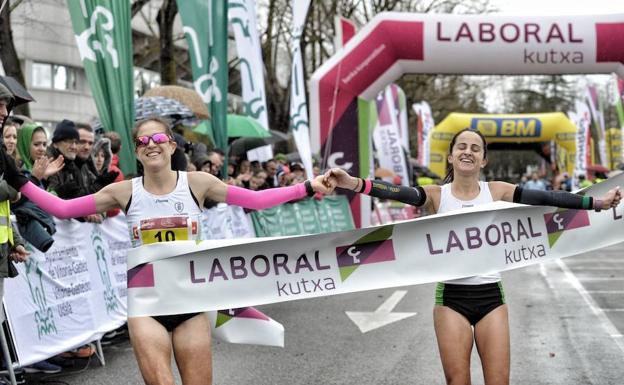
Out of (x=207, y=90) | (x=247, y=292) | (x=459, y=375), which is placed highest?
(x=207, y=90)

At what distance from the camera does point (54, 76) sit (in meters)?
45.4

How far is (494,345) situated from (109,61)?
650 centimetres

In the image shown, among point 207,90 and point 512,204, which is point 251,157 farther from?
point 512,204

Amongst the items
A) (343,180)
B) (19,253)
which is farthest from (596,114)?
(343,180)

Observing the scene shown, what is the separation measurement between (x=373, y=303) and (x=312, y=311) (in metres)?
0.99

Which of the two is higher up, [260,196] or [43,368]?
[260,196]

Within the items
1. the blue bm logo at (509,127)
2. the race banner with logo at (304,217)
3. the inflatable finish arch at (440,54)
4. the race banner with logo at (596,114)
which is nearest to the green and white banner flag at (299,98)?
the race banner with logo at (304,217)

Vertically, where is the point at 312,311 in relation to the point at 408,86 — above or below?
below

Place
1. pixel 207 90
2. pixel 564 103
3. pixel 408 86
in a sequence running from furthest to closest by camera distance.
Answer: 1. pixel 564 103
2. pixel 408 86
3. pixel 207 90

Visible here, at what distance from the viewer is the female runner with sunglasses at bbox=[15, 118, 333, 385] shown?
4.64 meters

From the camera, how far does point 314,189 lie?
16.6 ft

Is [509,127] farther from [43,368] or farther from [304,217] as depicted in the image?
[43,368]

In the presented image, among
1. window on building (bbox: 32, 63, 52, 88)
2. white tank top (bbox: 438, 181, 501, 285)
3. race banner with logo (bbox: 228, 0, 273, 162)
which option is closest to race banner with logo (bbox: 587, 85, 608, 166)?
window on building (bbox: 32, 63, 52, 88)

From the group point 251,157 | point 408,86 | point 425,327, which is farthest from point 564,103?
point 425,327
